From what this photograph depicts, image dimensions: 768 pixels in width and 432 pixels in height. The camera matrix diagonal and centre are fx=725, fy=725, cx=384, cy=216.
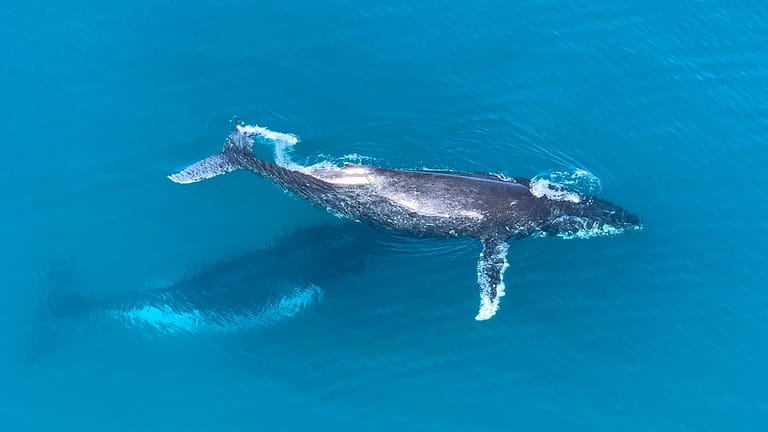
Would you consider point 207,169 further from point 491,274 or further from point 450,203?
point 491,274

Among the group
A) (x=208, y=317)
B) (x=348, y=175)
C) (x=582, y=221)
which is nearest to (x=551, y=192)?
(x=582, y=221)

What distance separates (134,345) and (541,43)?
26.3m

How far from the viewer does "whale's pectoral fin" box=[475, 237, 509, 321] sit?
31062 mm

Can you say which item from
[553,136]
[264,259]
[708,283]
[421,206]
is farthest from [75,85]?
[708,283]

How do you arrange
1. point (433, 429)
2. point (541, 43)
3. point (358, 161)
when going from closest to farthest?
1. point (433, 429)
2. point (358, 161)
3. point (541, 43)

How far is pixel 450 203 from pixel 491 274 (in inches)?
142

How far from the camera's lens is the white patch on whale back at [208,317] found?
102 feet

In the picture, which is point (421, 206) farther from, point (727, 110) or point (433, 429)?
point (727, 110)

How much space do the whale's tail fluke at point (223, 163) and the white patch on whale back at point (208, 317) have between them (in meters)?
5.93

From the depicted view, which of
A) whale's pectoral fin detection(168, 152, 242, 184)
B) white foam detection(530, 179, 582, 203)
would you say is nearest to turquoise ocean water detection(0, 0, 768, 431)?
white foam detection(530, 179, 582, 203)

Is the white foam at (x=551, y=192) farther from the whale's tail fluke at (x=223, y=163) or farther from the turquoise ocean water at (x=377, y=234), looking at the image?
the whale's tail fluke at (x=223, y=163)

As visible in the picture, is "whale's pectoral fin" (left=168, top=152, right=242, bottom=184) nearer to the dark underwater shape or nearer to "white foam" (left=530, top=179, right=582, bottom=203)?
the dark underwater shape

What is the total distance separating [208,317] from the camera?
1241 inches

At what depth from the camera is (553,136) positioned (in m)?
36.4
